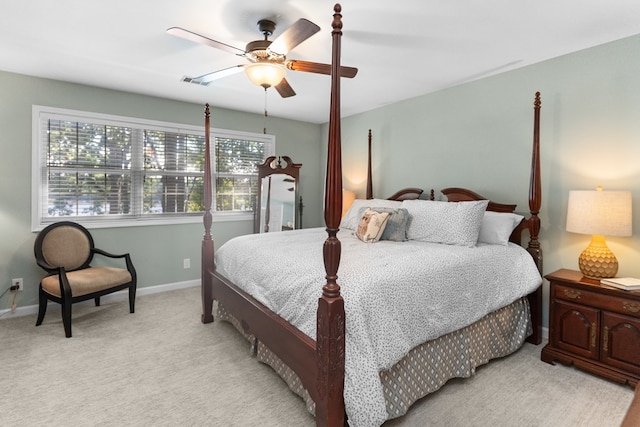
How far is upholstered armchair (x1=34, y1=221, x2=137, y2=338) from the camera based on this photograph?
9.52 feet

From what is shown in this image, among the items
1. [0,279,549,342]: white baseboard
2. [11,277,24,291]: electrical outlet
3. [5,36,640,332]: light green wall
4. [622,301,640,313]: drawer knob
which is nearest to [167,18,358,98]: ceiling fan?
[5,36,640,332]: light green wall

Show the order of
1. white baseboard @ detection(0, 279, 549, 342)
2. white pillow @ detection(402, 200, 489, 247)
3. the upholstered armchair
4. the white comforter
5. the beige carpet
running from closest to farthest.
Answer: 1. the white comforter
2. the beige carpet
3. white pillow @ detection(402, 200, 489, 247)
4. the upholstered armchair
5. white baseboard @ detection(0, 279, 549, 342)

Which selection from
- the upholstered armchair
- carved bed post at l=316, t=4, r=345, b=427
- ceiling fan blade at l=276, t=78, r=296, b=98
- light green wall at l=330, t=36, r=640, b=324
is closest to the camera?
carved bed post at l=316, t=4, r=345, b=427

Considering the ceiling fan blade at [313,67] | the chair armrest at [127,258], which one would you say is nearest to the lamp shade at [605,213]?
the ceiling fan blade at [313,67]

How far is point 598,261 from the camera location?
237 cm

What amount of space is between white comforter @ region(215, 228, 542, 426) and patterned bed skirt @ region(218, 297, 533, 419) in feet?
0.38

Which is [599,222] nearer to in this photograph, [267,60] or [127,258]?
[267,60]

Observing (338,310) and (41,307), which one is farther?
(41,307)

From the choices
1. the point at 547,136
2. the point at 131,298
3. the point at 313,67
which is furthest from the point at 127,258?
the point at 547,136

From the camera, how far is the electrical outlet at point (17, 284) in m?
3.29

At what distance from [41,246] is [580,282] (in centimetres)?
462

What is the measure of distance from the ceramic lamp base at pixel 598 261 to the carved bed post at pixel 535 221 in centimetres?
34

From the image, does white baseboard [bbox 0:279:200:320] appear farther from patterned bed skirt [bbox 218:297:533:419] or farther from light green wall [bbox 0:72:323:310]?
patterned bed skirt [bbox 218:297:533:419]

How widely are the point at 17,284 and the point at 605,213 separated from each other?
5124 millimetres
